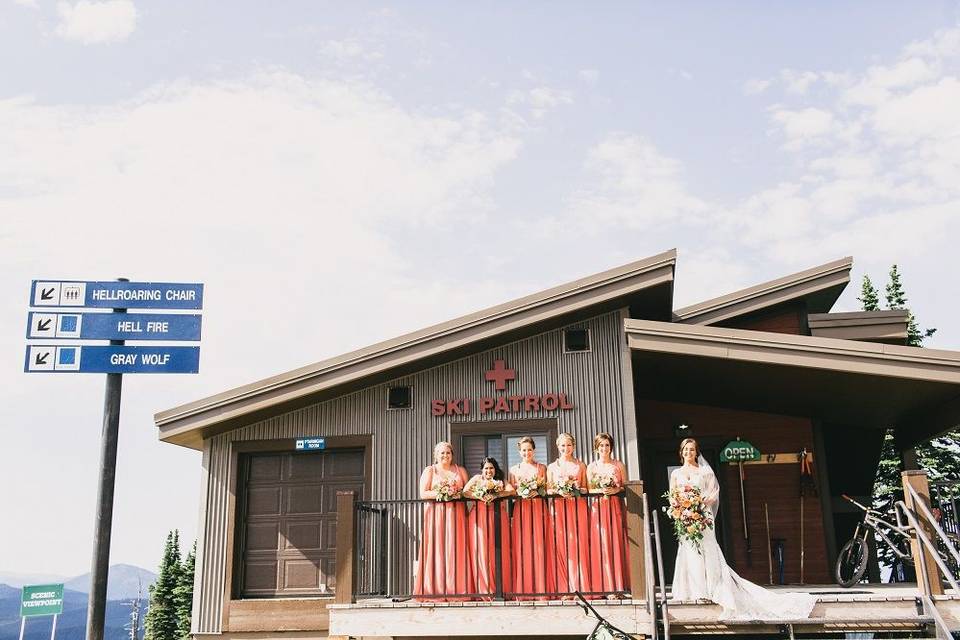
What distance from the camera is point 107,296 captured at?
1191 centimetres

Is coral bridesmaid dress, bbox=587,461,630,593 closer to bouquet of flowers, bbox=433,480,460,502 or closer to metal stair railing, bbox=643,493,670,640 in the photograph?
metal stair railing, bbox=643,493,670,640

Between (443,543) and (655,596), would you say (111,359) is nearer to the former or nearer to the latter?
(443,543)

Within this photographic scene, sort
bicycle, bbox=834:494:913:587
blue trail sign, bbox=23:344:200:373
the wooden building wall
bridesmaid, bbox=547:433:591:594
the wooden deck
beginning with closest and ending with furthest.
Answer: the wooden deck, bridesmaid, bbox=547:433:591:594, bicycle, bbox=834:494:913:587, blue trail sign, bbox=23:344:200:373, the wooden building wall

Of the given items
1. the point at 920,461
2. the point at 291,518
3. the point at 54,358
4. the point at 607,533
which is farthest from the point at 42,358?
the point at 920,461

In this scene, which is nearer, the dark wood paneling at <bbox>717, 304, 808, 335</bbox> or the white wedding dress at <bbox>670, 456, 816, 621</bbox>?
the white wedding dress at <bbox>670, 456, 816, 621</bbox>

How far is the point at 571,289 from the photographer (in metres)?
11.3

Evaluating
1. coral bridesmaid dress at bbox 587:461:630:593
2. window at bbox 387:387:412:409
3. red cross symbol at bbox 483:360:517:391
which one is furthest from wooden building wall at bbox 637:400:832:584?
coral bridesmaid dress at bbox 587:461:630:593

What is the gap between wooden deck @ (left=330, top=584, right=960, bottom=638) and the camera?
8.60 meters

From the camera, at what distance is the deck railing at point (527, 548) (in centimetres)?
935

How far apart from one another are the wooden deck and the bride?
0.10 m

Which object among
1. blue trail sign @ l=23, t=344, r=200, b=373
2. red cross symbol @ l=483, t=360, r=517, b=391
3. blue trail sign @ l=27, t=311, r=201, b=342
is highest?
blue trail sign @ l=27, t=311, r=201, b=342

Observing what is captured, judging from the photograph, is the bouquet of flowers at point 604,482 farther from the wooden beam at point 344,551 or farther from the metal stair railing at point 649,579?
the wooden beam at point 344,551

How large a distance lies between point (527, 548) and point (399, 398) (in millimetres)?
3209

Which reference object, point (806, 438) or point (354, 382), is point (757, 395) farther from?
point (354, 382)
